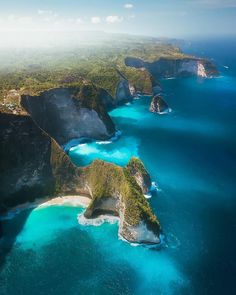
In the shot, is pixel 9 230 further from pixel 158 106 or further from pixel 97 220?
pixel 158 106

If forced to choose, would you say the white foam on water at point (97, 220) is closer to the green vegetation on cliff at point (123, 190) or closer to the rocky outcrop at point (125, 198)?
the rocky outcrop at point (125, 198)

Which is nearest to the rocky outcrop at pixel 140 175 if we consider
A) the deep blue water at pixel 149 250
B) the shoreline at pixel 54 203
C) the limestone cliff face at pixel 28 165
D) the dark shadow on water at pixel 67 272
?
the deep blue water at pixel 149 250

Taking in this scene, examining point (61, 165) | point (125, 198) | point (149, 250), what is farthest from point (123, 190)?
point (61, 165)

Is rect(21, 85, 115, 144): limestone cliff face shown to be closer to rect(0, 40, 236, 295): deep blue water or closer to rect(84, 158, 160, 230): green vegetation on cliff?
rect(0, 40, 236, 295): deep blue water

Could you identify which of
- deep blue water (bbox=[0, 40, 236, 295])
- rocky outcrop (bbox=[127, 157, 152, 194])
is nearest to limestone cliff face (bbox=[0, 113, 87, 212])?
deep blue water (bbox=[0, 40, 236, 295])

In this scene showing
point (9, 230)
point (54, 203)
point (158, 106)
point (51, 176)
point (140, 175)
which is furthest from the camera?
point (158, 106)

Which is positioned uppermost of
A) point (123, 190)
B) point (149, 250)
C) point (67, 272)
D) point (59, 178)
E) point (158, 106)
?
point (123, 190)

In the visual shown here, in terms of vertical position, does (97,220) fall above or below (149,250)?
below
